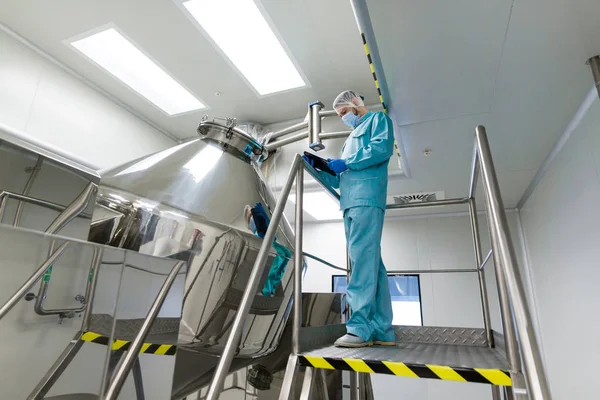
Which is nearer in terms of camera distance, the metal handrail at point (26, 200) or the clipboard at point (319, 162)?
the metal handrail at point (26, 200)

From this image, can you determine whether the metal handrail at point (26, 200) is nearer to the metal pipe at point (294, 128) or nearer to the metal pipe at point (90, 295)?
the metal pipe at point (90, 295)

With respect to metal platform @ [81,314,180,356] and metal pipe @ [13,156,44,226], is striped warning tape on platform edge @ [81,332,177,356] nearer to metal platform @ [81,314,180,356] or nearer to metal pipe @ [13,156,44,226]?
metal platform @ [81,314,180,356]

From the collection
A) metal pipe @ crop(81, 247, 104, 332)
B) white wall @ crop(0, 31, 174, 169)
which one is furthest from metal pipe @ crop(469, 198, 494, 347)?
white wall @ crop(0, 31, 174, 169)

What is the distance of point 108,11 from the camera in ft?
6.92

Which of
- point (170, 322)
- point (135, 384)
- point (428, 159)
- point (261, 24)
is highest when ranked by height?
point (261, 24)

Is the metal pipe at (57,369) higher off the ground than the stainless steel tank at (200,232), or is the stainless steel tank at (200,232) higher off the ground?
the stainless steel tank at (200,232)

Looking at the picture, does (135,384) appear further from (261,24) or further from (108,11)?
(108,11)

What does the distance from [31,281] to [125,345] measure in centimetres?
30

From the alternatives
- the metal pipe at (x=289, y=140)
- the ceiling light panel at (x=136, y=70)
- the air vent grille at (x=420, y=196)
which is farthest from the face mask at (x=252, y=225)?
the air vent grille at (x=420, y=196)

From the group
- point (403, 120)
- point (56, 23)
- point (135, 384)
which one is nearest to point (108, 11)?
point (56, 23)

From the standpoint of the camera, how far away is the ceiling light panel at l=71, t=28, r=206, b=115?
2398mm

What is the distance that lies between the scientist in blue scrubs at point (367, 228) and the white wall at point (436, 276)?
99.9 inches

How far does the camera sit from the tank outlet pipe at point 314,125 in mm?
2410

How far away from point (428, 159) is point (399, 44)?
1.25 metres
